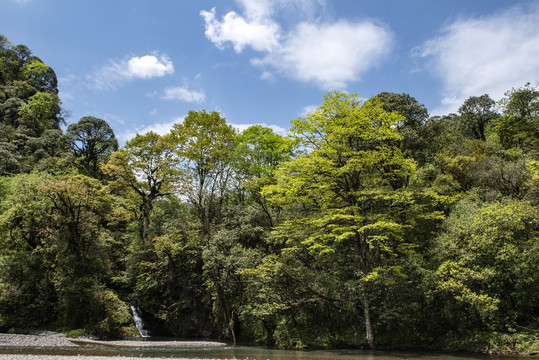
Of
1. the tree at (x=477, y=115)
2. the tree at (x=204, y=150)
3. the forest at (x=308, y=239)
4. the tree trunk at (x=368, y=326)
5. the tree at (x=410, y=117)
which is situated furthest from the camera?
the tree at (x=477, y=115)

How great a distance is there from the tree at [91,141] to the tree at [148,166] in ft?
51.0

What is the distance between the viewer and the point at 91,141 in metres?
42.3

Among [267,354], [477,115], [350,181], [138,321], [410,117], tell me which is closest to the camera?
[267,354]

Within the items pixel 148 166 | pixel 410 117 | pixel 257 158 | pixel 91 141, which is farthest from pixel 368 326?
pixel 91 141

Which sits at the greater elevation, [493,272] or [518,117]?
[518,117]

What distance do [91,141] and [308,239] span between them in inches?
1583

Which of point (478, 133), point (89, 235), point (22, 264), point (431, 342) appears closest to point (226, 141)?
point (89, 235)

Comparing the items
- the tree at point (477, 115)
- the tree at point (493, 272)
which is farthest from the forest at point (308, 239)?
the tree at point (477, 115)

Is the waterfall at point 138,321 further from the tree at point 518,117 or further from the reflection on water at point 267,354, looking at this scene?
the tree at point 518,117

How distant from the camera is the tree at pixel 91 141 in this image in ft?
136

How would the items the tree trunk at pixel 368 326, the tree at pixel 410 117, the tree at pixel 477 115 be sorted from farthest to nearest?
the tree at pixel 477 115
the tree at pixel 410 117
the tree trunk at pixel 368 326

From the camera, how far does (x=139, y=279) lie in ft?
82.2

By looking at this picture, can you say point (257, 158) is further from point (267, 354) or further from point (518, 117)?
point (518, 117)

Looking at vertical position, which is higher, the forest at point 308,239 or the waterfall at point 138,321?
the forest at point 308,239
